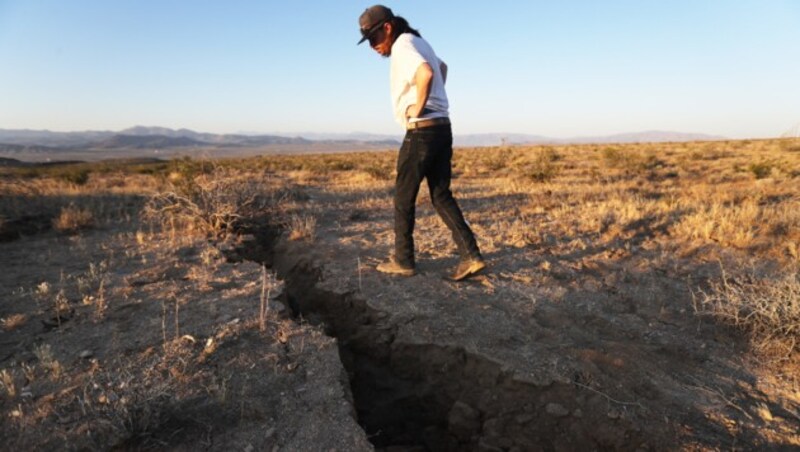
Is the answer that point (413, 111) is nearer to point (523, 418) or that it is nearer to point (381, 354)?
point (381, 354)

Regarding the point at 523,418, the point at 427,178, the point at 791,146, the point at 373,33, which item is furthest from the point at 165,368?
the point at 791,146

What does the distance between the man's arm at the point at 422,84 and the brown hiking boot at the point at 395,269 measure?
1.26 meters

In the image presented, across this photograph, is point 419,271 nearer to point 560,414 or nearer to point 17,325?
point 560,414

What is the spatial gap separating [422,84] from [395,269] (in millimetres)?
1513

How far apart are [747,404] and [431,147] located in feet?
7.69

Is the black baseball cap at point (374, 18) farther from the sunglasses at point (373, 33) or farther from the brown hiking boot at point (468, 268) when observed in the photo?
the brown hiking boot at point (468, 268)

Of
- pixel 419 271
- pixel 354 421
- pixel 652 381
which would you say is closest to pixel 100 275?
pixel 419 271

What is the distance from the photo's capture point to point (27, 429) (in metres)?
1.90

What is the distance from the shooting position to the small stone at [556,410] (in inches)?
88.5

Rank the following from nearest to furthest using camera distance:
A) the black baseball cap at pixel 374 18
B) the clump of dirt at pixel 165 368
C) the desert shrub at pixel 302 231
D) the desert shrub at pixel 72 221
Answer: the clump of dirt at pixel 165 368 → the black baseball cap at pixel 374 18 → the desert shrub at pixel 302 231 → the desert shrub at pixel 72 221

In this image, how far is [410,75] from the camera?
3.19 m

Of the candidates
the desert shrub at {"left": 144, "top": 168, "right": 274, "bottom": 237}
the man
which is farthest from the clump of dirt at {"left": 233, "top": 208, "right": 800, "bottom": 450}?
the desert shrub at {"left": 144, "top": 168, "right": 274, "bottom": 237}

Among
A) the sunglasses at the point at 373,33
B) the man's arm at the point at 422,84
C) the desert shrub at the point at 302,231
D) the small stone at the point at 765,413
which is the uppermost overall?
the sunglasses at the point at 373,33

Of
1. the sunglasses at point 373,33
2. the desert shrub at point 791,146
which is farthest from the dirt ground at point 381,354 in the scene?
the desert shrub at point 791,146
